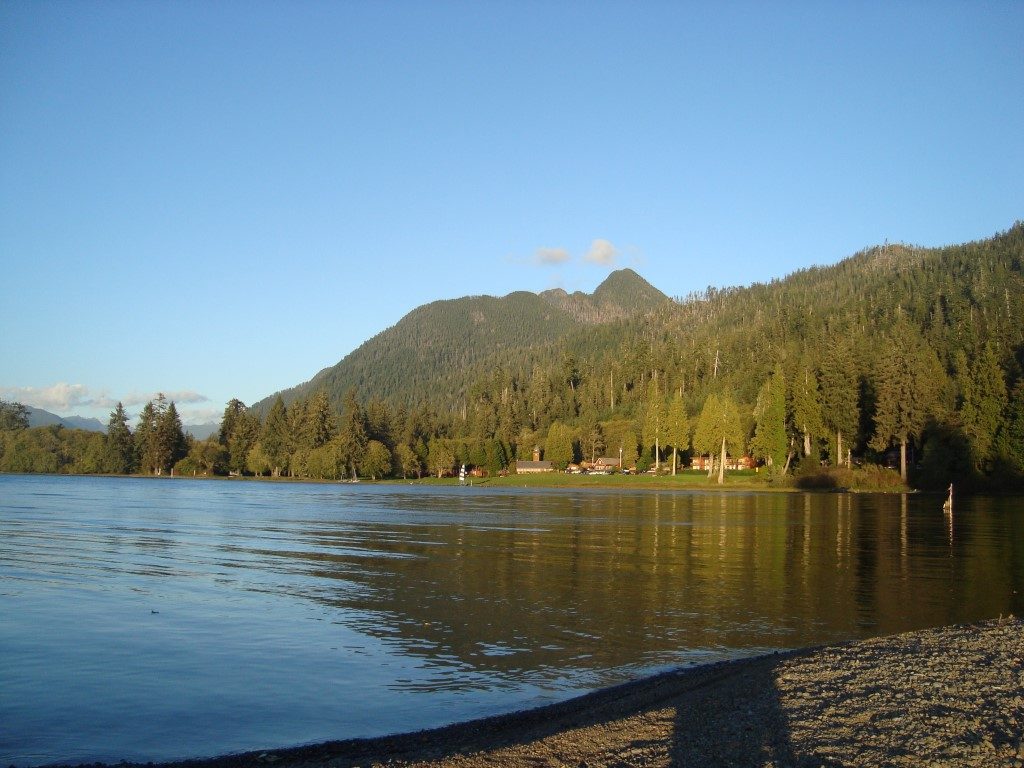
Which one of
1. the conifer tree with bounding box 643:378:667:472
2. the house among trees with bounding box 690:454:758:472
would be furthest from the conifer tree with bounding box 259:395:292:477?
the house among trees with bounding box 690:454:758:472

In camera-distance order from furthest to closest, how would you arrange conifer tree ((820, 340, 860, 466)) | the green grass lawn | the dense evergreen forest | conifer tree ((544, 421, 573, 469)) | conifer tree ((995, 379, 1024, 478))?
conifer tree ((544, 421, 573, 469))
the green grass lawn
conifer tree ((820, 340, 860, 466))
the dense evergreen forest
conifer tree ((995, 379, 1024, 478))

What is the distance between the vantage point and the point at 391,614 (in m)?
22.2

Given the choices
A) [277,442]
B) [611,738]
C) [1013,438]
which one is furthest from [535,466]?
[611,738]

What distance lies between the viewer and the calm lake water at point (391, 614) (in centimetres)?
1377

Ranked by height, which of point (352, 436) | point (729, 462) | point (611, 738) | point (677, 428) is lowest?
point (611, 738)

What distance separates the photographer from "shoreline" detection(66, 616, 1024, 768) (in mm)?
9797

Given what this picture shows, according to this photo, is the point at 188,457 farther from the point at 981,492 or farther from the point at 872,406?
the point at 981,492

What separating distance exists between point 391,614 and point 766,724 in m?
13.2

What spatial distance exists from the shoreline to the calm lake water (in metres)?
1.14

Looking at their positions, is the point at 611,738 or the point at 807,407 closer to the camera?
the point at 611,738

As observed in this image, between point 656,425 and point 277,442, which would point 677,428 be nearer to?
point 656,425

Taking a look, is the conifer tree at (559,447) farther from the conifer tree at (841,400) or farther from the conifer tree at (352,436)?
the conifer tree at (841,400)

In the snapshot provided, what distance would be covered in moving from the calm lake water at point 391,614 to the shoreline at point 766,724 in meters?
1.14

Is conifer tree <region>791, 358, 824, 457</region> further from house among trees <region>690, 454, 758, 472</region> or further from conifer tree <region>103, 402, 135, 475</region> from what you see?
conifer tree <region>103, 402, 135, 475</region>
